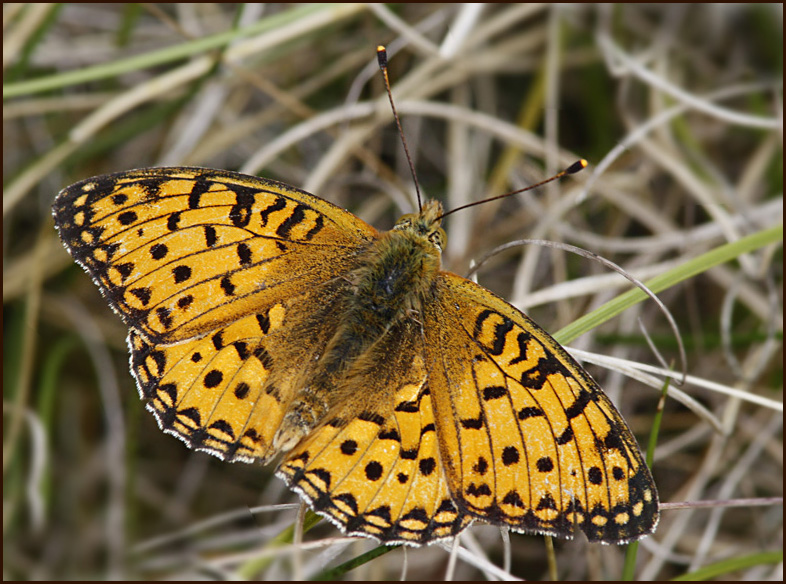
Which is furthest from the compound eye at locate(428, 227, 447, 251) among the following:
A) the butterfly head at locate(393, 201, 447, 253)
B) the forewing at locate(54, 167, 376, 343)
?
the forewing at locate(54, 167, 376, 343)

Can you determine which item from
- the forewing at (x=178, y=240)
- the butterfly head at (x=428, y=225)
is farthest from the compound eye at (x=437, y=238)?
the forewing at (x=178, y=240)

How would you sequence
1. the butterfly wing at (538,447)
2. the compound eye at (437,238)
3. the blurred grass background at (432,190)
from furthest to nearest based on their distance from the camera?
the blurred grass background at (432,190)
the compound eye at (437,238)
the butterfly wing at (538,447)

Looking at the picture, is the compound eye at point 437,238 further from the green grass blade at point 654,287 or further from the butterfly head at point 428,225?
the green grass blade at point 654,287

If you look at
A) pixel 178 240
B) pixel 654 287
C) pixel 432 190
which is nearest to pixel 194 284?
pixel 178 240

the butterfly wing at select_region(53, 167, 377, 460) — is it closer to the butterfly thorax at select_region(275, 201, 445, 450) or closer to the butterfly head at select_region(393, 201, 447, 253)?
the butterfly thorax at select_region(275, 201, 445, 450)

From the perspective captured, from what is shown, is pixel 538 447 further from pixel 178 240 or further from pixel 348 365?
pixel 178 240
